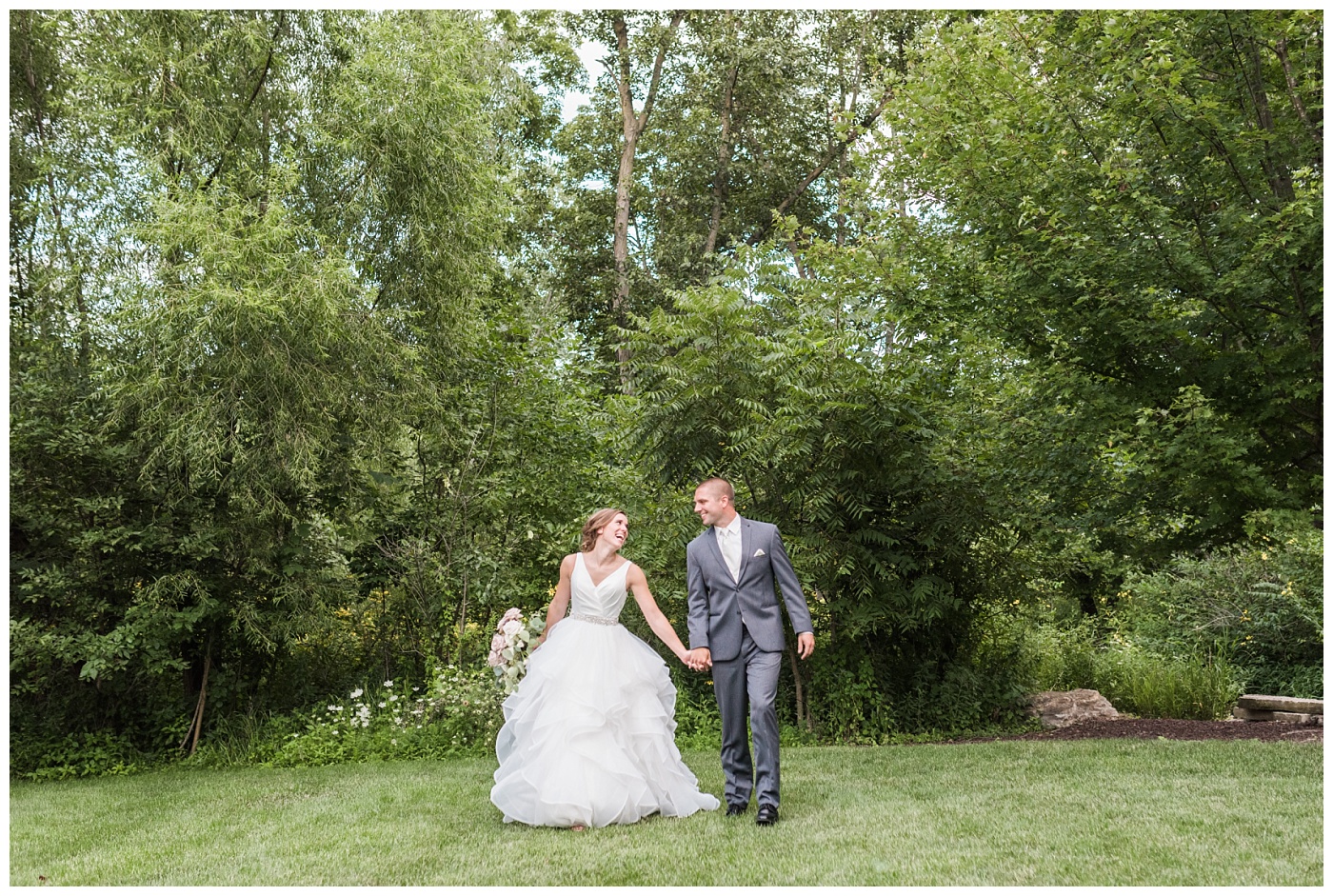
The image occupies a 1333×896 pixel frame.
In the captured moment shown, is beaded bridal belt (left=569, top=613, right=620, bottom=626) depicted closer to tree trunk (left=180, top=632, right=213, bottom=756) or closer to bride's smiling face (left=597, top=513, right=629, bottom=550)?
bride's smiling face (left=597, top=513, right=629, bottom=550)

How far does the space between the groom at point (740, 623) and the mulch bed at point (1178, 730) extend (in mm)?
3782

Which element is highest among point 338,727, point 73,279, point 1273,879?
point 73,279

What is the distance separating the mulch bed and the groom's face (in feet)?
13.6

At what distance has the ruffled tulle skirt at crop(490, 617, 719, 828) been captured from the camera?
4746 mm

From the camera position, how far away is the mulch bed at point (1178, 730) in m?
7.66

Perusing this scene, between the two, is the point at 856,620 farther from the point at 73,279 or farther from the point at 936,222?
the point at 73,279

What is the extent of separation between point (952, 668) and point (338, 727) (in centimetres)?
577

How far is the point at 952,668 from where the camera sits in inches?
350

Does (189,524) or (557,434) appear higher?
(557,434)

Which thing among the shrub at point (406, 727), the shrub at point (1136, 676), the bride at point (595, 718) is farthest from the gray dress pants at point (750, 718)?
the shrub at point (1136, 676)

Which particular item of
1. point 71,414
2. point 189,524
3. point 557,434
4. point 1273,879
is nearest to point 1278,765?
point 1273,879

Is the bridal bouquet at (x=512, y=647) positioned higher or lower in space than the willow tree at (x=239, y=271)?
lower

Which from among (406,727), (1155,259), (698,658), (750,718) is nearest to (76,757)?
(406,727)

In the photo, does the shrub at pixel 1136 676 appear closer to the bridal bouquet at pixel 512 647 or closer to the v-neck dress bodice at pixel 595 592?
the bridal bouquet at pixel 512 647
